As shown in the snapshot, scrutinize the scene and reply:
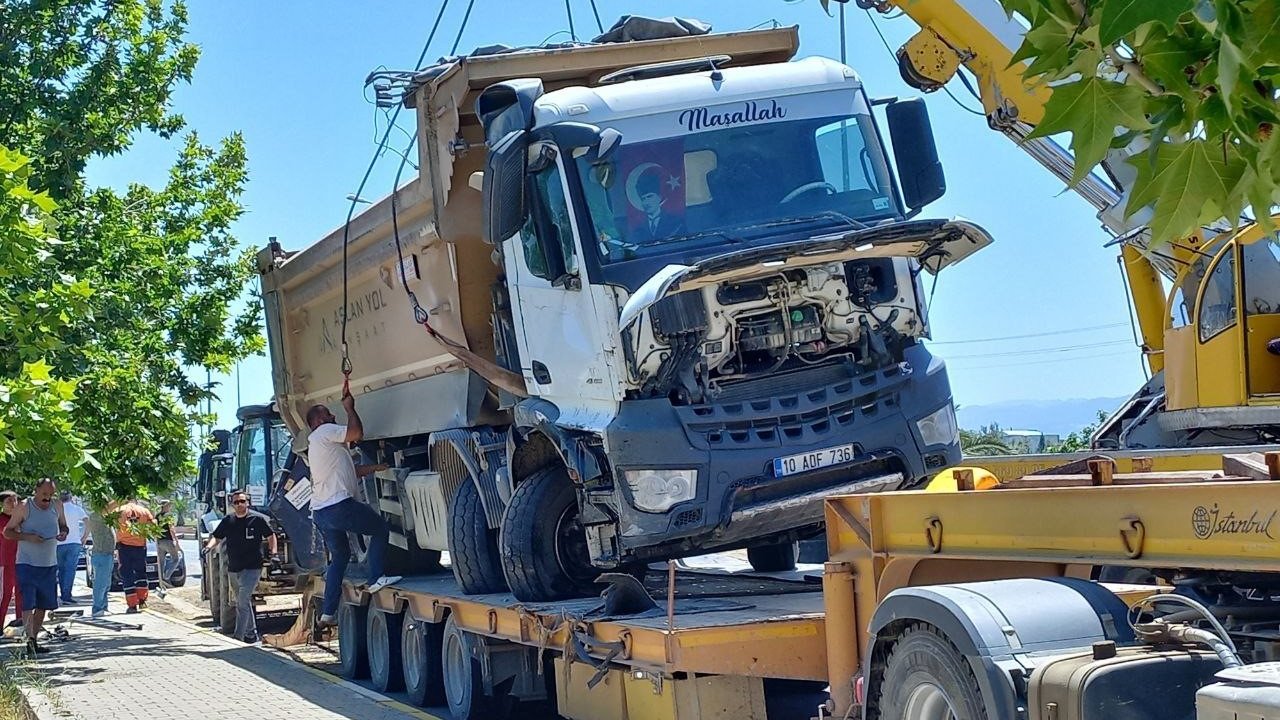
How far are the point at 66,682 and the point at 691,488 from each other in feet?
25.8

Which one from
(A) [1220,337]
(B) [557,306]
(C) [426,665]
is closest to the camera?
(B) [557,306]

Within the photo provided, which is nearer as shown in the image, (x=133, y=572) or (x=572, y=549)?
(x=572, y=549)

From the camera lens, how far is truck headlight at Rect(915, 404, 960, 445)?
862 cm

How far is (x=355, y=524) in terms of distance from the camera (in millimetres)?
13117

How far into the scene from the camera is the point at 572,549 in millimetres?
9617

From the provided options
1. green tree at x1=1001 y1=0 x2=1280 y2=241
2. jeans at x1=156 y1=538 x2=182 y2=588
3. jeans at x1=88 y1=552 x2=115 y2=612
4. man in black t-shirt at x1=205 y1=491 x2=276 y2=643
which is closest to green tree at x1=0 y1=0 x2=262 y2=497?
man in black t-shirt at x1=205 y1=491 x2=276 y2=643

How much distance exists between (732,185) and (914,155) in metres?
1.16

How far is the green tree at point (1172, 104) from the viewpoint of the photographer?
2.41 meters

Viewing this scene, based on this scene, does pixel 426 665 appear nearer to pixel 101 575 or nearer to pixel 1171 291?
pixel 1171 291

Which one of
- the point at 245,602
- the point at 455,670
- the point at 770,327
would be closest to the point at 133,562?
the point at 245,602

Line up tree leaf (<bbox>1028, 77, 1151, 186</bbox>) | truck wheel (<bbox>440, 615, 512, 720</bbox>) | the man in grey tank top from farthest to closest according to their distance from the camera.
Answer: the man in grey tank top < truck wheel (<bbox>440, 615, 512, 720</bbox>) < tree leaf (<bbox>1028, 77, 1151, 186</bbox>)

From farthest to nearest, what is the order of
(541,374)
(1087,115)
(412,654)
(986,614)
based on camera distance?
(412,654) → (541,374) → (986,614) → (1087,115)

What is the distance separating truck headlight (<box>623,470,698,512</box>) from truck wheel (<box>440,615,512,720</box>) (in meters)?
2.73

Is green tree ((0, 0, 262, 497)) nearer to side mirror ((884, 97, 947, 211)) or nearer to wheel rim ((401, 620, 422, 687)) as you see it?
wheel rim ((401, 620, 422, 687))
